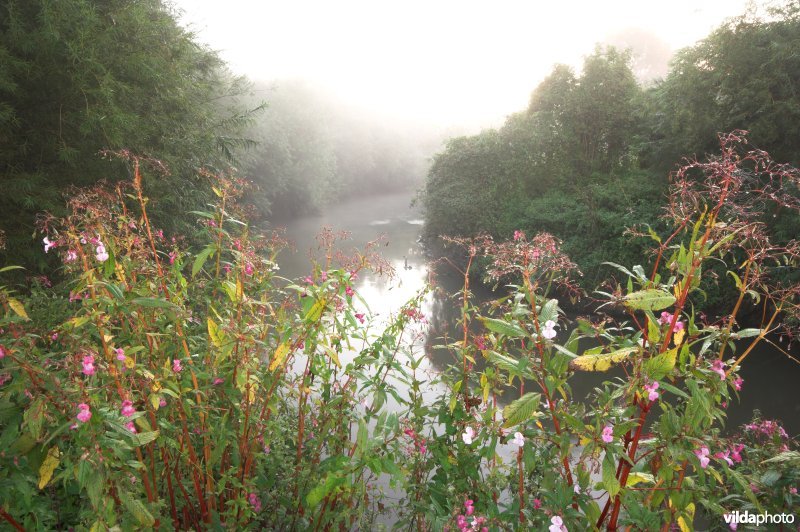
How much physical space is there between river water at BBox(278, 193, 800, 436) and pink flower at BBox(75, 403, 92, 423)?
948 millimetres

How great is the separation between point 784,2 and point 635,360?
1009cm

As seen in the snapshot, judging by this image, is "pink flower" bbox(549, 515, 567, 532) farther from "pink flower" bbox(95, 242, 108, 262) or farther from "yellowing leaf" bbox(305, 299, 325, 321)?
"pink flower" bbox(95, 242, 108, 262)

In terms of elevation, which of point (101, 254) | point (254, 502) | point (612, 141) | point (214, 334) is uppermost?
point (101, 254)

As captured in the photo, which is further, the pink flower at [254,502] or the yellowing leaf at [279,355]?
the pink flower at [254,502]

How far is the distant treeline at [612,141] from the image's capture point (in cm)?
751

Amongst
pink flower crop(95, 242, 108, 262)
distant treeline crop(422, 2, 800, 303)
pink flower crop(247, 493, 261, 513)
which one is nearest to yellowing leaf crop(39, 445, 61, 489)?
pink flower crop(95, 242, 108, 262)

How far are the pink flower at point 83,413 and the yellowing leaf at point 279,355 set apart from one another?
0.54 metres

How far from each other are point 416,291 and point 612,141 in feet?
39.3

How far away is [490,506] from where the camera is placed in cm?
141

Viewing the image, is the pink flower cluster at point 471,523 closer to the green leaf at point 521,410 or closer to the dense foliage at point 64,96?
the green leaf at point 521,410

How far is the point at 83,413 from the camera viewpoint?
3.09 ft

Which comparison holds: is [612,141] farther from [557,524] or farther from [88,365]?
[88,365]

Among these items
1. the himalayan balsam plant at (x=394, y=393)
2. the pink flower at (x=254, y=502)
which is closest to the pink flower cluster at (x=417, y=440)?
the himalayan balsam plant at (x=394, y=393)

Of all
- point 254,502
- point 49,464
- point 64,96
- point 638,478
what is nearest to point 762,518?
point 638,478
